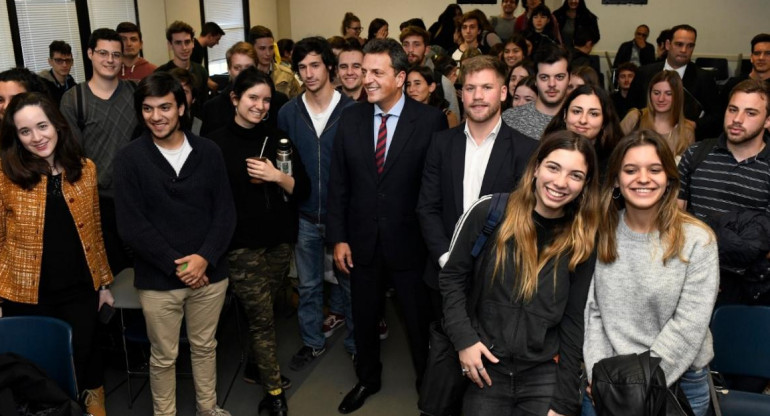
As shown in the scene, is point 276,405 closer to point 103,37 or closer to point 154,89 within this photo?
point 154,89

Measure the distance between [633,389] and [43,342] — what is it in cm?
209

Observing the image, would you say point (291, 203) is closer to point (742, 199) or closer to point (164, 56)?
point (742, 199)

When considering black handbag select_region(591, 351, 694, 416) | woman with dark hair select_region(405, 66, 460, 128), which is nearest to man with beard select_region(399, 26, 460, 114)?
woman with dark hair select_region(405, 66, 460, 128)

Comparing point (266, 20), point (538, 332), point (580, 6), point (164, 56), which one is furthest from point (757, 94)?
point (266, 20)

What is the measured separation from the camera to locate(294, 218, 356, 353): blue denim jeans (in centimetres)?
343

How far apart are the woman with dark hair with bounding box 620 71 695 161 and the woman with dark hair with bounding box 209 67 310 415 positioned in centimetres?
190

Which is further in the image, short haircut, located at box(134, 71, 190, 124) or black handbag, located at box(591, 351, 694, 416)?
short haircut, located at box(134, 71, 190, 124)

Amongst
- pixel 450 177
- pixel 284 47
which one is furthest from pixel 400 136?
pixel 284 47

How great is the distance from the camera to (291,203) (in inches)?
122

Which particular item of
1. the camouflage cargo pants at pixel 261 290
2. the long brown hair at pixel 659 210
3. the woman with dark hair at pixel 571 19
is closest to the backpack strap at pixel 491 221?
the long brown hair at pixel 659 210

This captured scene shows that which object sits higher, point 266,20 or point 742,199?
point 266,20

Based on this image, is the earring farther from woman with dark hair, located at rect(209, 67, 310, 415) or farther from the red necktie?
woman with dark hair, located at rect(209, 67, 310, 415)

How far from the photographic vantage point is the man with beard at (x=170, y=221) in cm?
260

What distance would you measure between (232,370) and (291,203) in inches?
44.3
